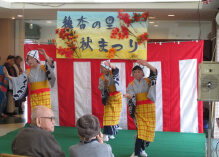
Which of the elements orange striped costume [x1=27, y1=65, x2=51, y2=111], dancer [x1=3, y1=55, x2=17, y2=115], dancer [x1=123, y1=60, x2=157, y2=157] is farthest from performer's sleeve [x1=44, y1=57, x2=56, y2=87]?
dancer [x1=3, y1=55, x2=17, y2=115]

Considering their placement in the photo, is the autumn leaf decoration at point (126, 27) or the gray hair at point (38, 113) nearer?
the gray hair at point (38, 113)

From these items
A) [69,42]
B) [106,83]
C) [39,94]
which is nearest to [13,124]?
[39,94]

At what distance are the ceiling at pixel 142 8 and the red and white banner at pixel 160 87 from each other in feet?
2.53

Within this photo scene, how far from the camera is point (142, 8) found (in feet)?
22.6

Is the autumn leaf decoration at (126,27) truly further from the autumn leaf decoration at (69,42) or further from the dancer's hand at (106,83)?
the dancer's hand at (106,83)

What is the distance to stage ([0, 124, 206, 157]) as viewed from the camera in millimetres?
4953

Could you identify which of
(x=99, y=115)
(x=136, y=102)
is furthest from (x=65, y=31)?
(x=136, y=102)

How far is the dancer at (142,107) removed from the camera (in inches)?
182

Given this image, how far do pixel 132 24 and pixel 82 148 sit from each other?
4.11 meters

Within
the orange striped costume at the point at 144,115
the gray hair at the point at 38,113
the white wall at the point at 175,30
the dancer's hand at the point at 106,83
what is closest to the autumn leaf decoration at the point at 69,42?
the dancer's hand at the point at 106,83

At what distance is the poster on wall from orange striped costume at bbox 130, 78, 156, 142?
1.52 metres

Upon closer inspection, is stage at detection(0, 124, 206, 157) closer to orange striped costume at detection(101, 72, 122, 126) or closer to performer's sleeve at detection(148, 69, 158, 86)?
orange striped costume at detection(101, 72, 122, 126)

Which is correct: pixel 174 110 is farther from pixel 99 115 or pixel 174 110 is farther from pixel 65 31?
pixel 65 31

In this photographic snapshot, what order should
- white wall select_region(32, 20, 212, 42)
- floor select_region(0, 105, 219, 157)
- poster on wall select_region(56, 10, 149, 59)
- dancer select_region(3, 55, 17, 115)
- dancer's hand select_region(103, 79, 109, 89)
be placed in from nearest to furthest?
dancer's hand select_region(103, 79, 109, 89), floor select_region(0, 105, 219, 157), poster on wall select_region(56, 10, 149, 59), white wall select_region(32, 20, 212, 42), dancer select_region(3, 55, 17, 115)
